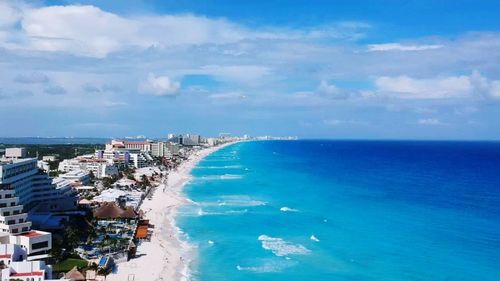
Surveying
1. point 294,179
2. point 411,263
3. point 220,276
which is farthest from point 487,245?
point 294,179

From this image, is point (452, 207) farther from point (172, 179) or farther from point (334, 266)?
point (172, 179)

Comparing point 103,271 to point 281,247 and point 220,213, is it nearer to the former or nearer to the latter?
point 281,247

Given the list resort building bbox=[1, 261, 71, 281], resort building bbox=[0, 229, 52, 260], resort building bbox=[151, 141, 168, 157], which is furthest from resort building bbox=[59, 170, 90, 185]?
resort building bbox=[151, 141, 168, 157]

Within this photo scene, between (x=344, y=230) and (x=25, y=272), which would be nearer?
(x=25, y=272)

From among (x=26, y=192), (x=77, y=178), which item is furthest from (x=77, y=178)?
(x=26, y=192)

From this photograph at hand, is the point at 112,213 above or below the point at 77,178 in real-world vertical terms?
below
